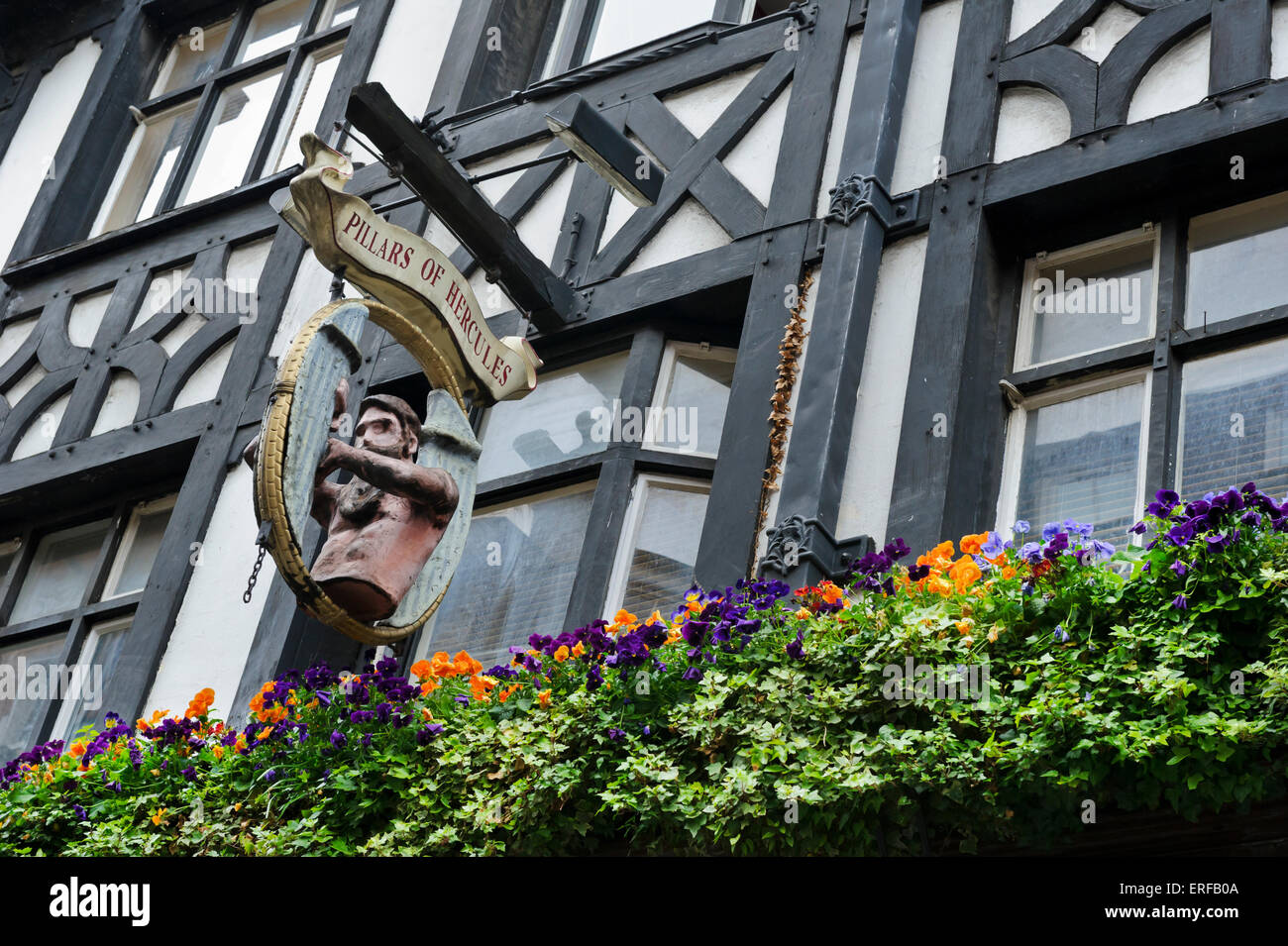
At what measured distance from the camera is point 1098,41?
750 cm

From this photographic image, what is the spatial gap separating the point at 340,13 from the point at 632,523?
5.40m

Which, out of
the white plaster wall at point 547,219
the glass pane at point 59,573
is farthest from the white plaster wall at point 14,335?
the white plaster wall at point 547,219

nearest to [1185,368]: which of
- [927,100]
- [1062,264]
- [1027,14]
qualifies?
[1062,264]

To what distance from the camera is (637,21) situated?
982 centimetres

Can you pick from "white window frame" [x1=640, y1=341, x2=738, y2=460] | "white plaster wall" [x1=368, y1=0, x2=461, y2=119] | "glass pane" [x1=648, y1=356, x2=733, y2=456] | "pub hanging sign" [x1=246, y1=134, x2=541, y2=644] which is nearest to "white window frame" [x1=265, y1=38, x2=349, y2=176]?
"white plaster wall" [x1=368, y1=0, x2=461, y2=119]

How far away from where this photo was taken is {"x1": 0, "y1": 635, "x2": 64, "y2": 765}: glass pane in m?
8.73

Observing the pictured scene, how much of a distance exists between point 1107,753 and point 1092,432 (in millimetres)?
2318

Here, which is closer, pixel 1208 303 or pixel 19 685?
pixel 1208 303

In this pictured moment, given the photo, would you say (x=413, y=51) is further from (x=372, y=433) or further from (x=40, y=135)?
(x=372, y=433)

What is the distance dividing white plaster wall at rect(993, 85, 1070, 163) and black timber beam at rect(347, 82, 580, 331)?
6.93 feet

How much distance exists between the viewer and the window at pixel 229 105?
11.0m

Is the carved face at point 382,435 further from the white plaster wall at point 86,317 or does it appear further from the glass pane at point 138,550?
the white plaster wall at point 86,317
